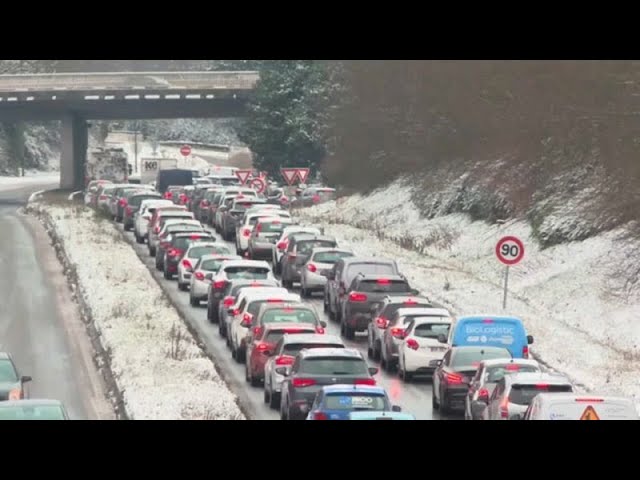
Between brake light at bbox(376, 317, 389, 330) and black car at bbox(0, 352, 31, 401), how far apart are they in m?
9.18

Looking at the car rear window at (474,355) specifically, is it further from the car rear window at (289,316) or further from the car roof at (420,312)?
the car rear window at (289,316)

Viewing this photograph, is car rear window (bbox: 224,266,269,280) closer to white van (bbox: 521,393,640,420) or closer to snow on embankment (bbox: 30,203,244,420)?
snow on embankment (bbox: 30,203,244,420)

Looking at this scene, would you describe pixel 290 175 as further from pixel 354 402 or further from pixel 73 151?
pixel 73 151

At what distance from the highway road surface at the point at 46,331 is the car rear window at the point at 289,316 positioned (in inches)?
127

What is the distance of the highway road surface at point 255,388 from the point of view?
25250 millimetres

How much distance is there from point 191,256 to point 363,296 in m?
9.72

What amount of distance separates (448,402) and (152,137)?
151 m

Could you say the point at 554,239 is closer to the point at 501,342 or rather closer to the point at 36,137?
the point at 501,342

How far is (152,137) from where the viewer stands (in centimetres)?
17325

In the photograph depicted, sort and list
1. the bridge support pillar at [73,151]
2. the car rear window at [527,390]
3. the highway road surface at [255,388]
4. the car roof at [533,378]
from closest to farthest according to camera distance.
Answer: the car rear window at [527,390] < the car roof at [533,378] < the highway road surface at [255,388] < the bridge support pillar at [73,151]

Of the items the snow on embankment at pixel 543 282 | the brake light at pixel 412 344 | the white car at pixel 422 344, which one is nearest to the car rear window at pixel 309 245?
the snow on embankment at pixel 543 282

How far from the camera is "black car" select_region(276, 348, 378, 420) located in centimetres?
2233
